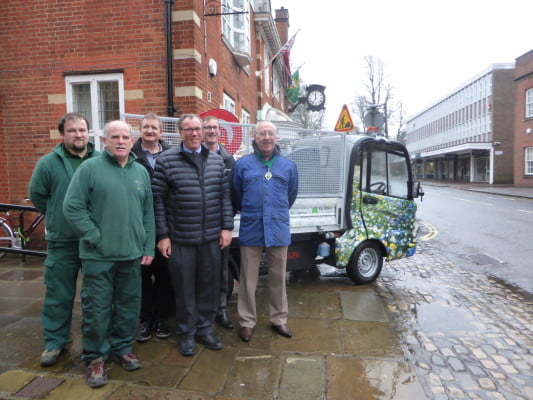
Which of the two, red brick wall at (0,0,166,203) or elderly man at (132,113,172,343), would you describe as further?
red brick wall at (0,0,166,203)

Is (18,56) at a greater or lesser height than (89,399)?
greater

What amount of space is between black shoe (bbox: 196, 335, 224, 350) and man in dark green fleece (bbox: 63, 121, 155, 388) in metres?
0.63

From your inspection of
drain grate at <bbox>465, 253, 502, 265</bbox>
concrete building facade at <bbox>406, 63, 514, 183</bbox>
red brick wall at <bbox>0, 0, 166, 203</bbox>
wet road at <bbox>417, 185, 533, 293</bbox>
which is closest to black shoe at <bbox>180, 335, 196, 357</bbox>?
red brick wall at <bbox>0, 0, 166, 203</bbox>

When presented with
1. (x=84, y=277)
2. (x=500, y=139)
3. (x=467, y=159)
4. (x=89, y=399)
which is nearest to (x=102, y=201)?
(x=84, y=277)

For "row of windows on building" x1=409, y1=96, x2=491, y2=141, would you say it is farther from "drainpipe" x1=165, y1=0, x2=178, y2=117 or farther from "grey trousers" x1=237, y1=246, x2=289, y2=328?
"grey trousers" x1=237, y1=246, x2=289, y2=328

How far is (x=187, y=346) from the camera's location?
3465 mm

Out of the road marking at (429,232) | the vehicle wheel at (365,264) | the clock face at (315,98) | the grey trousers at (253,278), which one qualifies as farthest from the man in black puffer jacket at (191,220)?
the clock face at (315,98)

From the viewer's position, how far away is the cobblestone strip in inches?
121

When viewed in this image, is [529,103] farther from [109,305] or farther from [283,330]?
[109,305]

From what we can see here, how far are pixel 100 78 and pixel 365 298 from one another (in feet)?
19.1

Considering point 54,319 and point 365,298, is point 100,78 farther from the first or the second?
point 365,298

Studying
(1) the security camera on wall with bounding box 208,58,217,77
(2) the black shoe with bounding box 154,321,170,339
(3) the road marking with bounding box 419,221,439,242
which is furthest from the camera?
(3) the road marking with bounding box 419,221,439,242

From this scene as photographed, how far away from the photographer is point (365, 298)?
505 cm

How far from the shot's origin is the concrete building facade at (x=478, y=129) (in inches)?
1474
